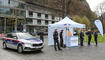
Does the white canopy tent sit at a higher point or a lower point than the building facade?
lower

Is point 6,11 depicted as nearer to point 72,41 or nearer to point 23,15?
point 23,15

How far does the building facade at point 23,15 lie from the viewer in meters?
38.0

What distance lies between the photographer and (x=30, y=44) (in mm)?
8109

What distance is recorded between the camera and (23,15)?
45.4m

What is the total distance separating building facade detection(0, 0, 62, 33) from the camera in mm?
38031

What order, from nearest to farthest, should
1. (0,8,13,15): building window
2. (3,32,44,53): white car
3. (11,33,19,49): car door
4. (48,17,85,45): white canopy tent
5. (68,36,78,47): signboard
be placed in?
(3,32,44,53): white car
(11,33,19,49): car door
(48,17,85,45): white canopy tent
(68,36,78,47): signboard
(0,8,13,15): building window

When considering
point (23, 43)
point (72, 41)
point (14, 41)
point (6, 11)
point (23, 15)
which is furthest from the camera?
point (23, 15)

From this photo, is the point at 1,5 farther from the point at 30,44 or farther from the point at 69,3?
the point at 30,44

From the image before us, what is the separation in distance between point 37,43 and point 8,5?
36.0 metres

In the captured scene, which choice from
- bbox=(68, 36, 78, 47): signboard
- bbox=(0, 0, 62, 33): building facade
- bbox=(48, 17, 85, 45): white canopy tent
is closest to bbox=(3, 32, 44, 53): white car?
bbox=(48, 17, 85, 45): white canopy tent

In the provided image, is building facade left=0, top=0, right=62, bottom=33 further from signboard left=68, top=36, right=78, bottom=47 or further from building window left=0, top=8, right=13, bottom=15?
signboard left=68, top=36, right=78, bottom=47

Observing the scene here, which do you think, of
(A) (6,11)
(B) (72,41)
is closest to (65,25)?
(B) (72,41)

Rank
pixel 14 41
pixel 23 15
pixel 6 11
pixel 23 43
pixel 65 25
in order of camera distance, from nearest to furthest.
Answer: pixel 23 43 < pixel 14 41 < pixel 65 25 < pixel 6 11 < pixel 23 15

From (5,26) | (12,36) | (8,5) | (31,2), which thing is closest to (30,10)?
(31,2)
